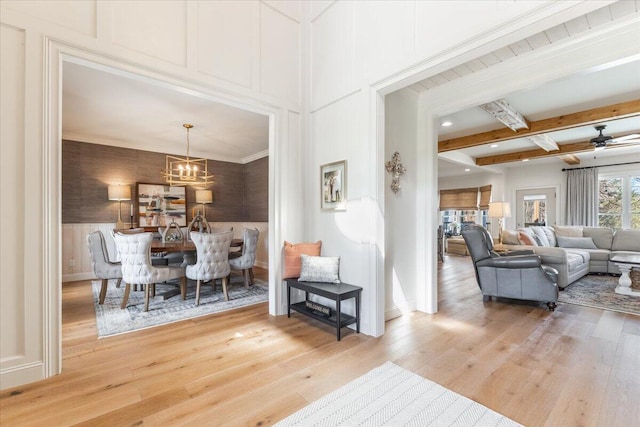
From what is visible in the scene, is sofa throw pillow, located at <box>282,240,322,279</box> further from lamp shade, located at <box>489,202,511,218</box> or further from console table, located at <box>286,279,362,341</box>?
lamp shade, located at <box>489,202,511,218</box>

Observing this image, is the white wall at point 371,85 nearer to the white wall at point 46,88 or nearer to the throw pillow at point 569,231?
the white wall at point 46,88

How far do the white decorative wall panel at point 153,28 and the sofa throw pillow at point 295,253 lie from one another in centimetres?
222

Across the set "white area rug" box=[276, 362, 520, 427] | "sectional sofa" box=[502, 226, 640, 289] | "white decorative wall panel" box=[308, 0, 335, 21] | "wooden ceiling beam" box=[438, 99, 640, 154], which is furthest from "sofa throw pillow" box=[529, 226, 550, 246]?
"white decorative wall panel" box=[308, 0, 335, 21]

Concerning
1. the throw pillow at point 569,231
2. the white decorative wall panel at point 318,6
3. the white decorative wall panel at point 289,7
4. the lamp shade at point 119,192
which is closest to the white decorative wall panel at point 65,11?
the white decorative wall panel at point 289,7

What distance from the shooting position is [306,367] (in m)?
2.30

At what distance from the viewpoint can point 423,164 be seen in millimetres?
3740

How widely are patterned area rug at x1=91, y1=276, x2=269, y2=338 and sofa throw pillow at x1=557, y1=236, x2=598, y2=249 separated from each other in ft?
21.7

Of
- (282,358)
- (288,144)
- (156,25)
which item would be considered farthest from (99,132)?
(282,358)

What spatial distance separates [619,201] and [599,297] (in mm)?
4764

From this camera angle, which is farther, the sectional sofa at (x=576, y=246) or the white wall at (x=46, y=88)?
the sectional sofa at (x=576, y=246)

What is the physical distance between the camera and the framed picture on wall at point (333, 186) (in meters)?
A: 3.22

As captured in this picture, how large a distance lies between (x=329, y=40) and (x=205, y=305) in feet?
12.2

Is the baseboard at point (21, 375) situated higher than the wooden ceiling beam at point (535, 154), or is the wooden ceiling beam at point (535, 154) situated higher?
the wooden ceiling beam at point (535, 154)

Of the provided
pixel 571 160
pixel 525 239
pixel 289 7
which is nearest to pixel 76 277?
pixel 289 7
